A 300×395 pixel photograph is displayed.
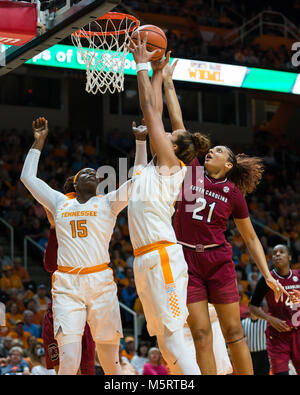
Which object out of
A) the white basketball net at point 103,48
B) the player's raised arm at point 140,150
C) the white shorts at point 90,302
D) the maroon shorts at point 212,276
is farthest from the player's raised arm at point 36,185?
the white basketball net at point 103,48

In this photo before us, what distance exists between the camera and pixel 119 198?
6.09 meters

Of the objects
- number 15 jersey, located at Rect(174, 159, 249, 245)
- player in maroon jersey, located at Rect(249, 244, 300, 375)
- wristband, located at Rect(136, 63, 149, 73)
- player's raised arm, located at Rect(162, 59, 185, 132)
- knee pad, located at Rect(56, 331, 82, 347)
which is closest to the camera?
wristband, located at Rect(136, 63, 149, 73)

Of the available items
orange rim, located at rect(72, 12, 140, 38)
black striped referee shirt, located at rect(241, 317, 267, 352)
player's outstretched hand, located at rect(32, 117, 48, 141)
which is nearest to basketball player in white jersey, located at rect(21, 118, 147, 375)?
player's outstretched hand, located at rect(32, 117, 48, 141)

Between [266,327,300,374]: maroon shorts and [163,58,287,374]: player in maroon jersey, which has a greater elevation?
[163,58,287,374]: player in maroon jersey

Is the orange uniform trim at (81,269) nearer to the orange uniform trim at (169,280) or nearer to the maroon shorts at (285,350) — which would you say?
the orange uniform trim at (169,280)

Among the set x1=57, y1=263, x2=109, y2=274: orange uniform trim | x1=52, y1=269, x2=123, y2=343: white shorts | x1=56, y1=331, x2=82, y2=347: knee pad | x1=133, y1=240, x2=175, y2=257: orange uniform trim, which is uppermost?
x1=133, y1=240, x2=175, y2=257: orange uniform trim

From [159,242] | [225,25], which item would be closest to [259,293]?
[159,242]

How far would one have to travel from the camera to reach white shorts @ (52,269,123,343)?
5.79 m

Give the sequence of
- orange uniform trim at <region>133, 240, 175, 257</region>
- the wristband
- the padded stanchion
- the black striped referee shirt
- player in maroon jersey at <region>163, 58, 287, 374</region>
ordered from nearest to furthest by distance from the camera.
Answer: orange uniform trim at <region>133, 240, 175, 257</region>, the wristband, player in maroon jersey at <region>163, 58, 287, 374</region>, the padded stanchion, the black striped referee shirt

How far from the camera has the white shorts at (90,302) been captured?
579 cm

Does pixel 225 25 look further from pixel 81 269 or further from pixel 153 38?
pixel 81 269

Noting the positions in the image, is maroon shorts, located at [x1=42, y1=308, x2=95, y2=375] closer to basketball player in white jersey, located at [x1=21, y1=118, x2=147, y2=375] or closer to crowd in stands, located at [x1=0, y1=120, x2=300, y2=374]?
basketball player in white jersey, located at [x1=21, y1=118, x2=147, y2=375]

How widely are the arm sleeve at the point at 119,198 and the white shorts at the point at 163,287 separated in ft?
2.56

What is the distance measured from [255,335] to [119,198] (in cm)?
591
